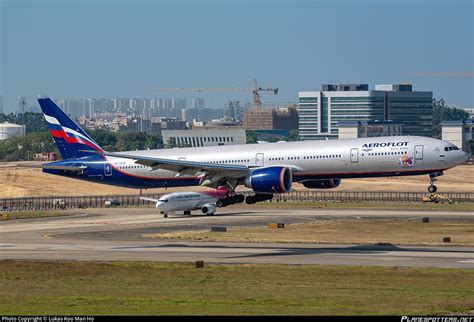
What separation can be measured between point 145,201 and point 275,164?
138 feet

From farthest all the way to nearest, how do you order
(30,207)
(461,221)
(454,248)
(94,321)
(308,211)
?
(30,207) → (308,211) → (461,221) → (454,248) → (94,321)

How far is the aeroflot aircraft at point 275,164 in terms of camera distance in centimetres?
9688

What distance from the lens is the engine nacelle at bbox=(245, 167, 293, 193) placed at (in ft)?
293

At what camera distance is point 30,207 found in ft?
461


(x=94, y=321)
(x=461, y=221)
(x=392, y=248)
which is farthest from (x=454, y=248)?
(x=94, y=321)

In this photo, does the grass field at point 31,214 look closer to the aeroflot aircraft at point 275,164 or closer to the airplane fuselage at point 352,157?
the aeroflot aircraft at point 275,164

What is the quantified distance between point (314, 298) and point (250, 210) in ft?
245

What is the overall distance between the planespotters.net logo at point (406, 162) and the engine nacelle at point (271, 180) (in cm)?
1830

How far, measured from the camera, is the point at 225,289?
5728 centimetres

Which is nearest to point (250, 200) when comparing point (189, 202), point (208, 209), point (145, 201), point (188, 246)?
point (188, 246)

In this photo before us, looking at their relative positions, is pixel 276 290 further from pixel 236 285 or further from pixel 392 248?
pixel 392 248

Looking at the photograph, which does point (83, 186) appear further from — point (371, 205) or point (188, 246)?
point (188, 246)

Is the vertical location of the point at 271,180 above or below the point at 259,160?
below

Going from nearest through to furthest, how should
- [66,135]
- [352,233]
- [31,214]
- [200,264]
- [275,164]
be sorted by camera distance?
[200,264]
[352,233]
[275,164]
[66,135]
[31,214]
